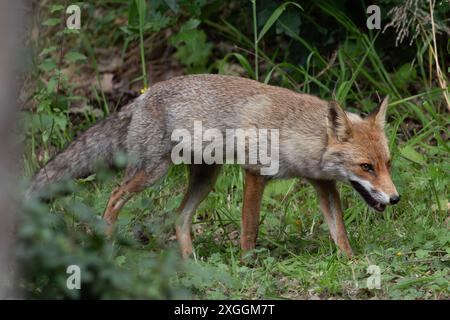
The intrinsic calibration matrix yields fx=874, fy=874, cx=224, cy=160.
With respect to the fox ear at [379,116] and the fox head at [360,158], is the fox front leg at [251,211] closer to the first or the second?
the fox head at [360,158]

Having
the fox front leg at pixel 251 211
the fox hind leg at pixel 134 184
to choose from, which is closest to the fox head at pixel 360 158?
the fox front leg at pixel 251 211

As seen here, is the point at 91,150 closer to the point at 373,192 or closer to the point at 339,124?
the point at 339,124

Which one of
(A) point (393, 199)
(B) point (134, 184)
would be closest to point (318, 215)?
(A) point (393, 199)

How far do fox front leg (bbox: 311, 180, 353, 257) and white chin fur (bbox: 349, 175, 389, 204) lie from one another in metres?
0.48

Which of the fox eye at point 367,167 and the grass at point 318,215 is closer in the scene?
the grass at point 318,215

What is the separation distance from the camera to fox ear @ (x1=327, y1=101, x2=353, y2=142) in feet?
25.2

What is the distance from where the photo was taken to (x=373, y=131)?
782cm

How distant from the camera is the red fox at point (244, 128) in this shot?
25.3 ft

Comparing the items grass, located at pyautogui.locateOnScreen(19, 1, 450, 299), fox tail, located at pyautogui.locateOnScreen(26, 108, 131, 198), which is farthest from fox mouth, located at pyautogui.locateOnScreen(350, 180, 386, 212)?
fox tail, located at pyautogui.locateOnScreen(26, 108, 131, 198)

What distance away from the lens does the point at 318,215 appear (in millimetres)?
8781

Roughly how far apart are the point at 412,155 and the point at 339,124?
2.00m

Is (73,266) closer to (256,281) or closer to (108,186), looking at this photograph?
(256,281)

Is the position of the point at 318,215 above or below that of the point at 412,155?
below

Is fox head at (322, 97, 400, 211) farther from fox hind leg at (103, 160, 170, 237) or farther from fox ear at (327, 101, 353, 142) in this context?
fox hind leg at (103, 160, 170, 237)
